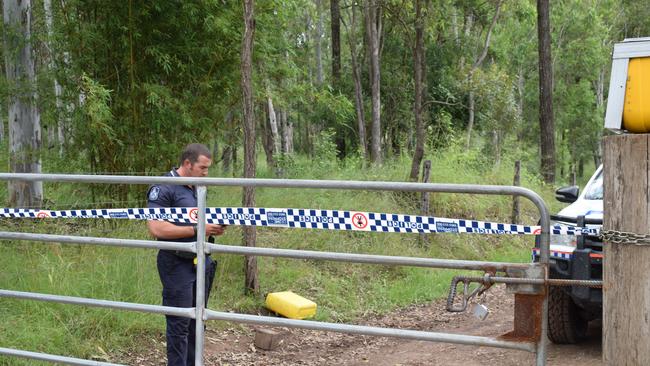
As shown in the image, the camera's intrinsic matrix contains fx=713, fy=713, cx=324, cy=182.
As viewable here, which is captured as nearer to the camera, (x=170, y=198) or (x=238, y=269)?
(x=170, y=198)

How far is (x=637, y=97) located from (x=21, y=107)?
11.6 m

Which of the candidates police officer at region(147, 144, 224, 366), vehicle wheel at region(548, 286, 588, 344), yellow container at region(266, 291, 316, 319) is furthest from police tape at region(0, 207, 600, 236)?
yellow container at region(266, 291, 316, 319)

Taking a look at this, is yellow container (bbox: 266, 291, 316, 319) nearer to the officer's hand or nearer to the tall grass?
the tall grass

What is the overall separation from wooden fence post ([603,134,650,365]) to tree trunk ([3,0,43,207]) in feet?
34.9

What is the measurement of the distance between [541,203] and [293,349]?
451 cm

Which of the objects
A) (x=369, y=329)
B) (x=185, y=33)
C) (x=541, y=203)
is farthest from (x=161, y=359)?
(x=185, y=33)

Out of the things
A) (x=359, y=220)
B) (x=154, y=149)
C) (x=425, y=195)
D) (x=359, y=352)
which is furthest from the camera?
(x=425, y=195)

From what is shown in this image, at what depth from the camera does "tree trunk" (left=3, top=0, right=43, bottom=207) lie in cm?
1202

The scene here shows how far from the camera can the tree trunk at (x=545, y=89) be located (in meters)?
18.9

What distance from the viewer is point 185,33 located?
990cm

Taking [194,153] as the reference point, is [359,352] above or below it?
below

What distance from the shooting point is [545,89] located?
19188mm

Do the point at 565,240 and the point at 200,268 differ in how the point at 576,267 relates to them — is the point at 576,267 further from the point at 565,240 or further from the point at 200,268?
the point at 200,268

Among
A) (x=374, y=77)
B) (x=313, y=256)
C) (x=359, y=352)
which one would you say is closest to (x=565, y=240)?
(x=359, y=352)
